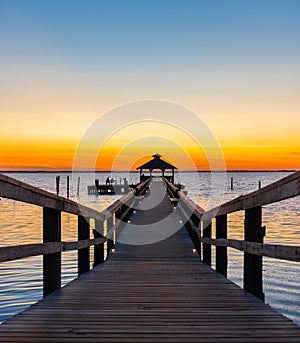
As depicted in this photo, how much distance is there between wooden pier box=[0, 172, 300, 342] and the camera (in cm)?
352

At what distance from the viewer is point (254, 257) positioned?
490 centimetres

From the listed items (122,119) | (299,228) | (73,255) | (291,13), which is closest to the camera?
(291,13)

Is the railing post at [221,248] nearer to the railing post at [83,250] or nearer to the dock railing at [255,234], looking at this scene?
the dock railing at [255,234]

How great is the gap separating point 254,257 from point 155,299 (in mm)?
1140

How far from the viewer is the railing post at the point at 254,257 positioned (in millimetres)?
4766

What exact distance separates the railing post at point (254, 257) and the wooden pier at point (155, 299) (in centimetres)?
1

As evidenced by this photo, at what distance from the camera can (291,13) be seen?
48.5ft

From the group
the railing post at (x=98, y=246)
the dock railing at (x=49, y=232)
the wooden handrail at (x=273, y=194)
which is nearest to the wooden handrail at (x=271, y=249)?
the wooden handrail at (x=273, y=194)

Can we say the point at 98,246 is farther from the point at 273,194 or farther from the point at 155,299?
the point at 273,194

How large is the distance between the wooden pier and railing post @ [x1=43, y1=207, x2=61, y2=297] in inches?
0.5

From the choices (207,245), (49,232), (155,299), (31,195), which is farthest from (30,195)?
(207,245)

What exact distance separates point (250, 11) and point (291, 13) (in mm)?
2245

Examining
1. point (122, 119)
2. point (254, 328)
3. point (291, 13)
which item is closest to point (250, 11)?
point (291, 13)

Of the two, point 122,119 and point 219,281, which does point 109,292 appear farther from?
point 122,119
